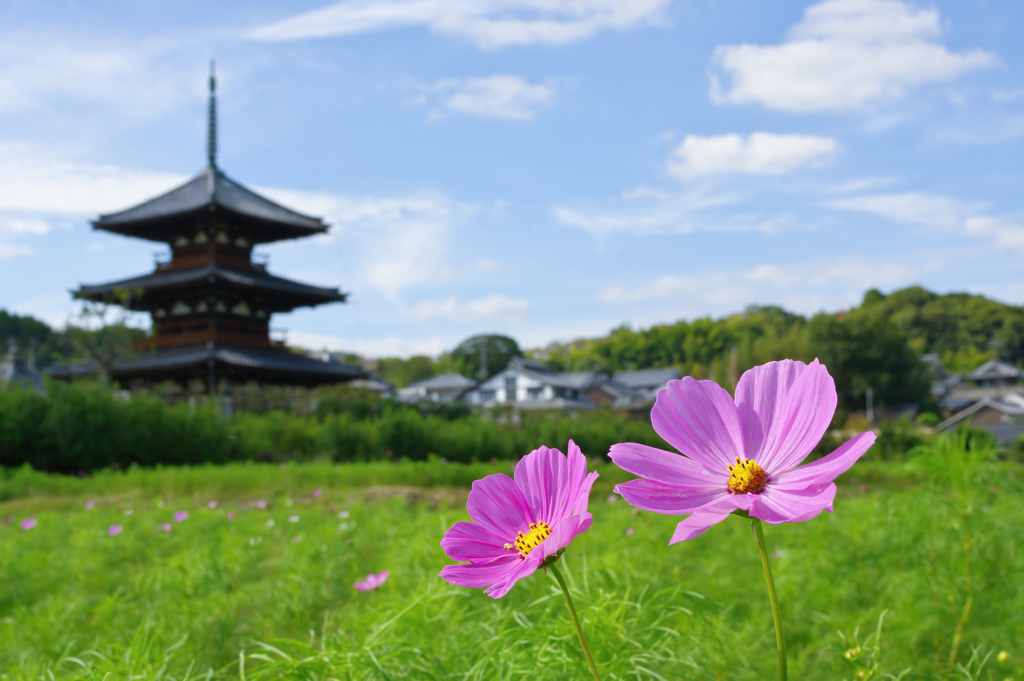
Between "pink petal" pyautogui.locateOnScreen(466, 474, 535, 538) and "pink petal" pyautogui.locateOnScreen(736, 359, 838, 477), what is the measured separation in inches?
7.2

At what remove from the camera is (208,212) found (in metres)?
18.3

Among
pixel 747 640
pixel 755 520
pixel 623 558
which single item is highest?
pixel 755 520

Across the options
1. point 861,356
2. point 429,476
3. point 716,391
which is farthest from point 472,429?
point 861,356

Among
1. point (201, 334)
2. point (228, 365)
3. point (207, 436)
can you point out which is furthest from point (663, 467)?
point (201, 334)

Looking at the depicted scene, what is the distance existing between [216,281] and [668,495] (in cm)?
1837

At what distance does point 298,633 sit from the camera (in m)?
1.99

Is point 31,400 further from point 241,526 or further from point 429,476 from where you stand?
point 241,526

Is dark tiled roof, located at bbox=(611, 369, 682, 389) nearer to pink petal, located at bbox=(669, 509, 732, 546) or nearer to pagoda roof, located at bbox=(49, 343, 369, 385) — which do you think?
pagoda roof, located at bbox=(49, 343, 369, 385)

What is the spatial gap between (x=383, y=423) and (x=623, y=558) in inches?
365

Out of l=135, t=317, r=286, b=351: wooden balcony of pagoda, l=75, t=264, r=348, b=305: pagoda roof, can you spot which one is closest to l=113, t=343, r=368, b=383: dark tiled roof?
l=135, t=317, r=286, b=351: wooden balcony of pagoda

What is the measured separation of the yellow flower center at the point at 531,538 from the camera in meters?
0.55

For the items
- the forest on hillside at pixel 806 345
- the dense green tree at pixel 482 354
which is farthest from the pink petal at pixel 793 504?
the dense green tree at pixel 482 354

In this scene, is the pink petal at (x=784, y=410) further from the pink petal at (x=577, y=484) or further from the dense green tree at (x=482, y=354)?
the dense green tree at (x=482, y=354)

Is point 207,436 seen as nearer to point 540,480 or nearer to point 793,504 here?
point 540,480
